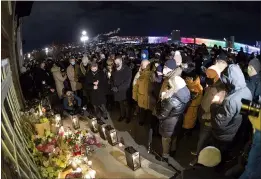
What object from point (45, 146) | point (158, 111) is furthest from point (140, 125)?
point (45, 146)

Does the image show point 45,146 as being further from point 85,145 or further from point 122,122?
point 122,122

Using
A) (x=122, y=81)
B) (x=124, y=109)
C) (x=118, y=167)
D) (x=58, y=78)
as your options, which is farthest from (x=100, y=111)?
(x=118, y=167)

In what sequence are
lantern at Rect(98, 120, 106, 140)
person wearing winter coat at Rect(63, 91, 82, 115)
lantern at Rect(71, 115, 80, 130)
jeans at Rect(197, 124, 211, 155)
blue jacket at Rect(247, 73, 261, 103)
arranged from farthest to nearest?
1. person wearing winter coat at Rect(63, 91, 82, 115)
2. lantern at Rect(71, 115, 80, 130)
3. lantern at Rect(98, 120, 106, 140)
4. blue jacket at Rect(247, 73, 261, 103)
5. jeans at Rect(197, 124, 211, 155)

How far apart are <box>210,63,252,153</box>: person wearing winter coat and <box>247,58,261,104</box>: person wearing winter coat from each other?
0.77 metres

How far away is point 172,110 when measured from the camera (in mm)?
5094

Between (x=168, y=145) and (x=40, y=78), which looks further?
(x=40, y=78)

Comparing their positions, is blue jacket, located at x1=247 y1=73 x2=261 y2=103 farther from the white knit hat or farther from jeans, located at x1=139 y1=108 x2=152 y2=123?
jeans, located at x1=139 y1=108 x2=152 y2=123

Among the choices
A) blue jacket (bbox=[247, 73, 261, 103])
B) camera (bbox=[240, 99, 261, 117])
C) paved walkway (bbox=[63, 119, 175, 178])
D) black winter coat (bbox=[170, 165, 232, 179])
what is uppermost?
camera (bbox=[240, 99, 261, 117])

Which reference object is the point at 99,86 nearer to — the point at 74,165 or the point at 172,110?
the point at 172,110

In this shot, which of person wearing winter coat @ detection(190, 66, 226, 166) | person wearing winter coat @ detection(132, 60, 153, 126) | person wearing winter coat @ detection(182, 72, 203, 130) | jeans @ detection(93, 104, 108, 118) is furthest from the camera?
jeans @ detection(93, 104, 108, 118)

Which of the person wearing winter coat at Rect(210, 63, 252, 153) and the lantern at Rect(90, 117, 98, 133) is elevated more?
the person wearing winter coat at Rect(210, 63, 252, 153)

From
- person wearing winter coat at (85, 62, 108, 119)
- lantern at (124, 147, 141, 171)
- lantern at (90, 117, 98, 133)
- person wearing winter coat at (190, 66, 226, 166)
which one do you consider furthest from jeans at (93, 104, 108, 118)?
person wearing winter coat at (190, 66, 226, 166)

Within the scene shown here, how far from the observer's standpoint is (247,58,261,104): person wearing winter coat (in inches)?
196

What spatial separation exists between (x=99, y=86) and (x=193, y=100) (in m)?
2.94
